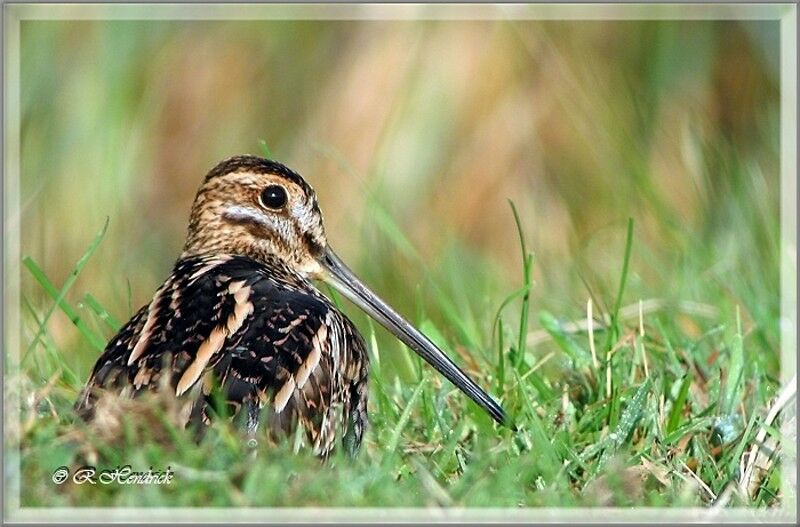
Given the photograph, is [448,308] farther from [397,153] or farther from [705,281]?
[397,153]

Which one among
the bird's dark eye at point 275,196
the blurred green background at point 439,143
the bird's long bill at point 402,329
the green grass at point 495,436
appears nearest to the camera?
the green grass at point 495,436

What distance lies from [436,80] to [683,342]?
3008mm

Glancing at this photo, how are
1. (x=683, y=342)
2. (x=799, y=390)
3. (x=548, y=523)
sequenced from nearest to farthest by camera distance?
(x=548, y=523) → (x=799, y=390) → (x=683, y=342)

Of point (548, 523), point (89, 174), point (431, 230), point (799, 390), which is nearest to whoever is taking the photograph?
point (548, 523)

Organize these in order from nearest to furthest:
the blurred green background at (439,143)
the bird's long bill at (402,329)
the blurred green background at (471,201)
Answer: the blurred green background at (471,201) → the bird's long bill at (402,329) → the blurred green background at (439,143)

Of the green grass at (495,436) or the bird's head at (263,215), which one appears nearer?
the green grass at (495,436)

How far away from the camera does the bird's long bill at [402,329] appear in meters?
4.67

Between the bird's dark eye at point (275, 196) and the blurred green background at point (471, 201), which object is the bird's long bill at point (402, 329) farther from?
the bird's dark eye at point (275, 196)

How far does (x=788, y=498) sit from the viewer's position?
4348 millimetres

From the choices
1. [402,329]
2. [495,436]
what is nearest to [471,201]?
[402,329]

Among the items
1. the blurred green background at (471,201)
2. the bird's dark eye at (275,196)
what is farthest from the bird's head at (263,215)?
the blurred green background at (471,201)

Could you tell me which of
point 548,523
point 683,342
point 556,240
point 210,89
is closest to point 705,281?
point 683,342

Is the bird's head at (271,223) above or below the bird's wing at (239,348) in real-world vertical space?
above

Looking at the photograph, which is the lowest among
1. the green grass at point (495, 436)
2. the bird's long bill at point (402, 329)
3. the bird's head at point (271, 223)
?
the green grass at point (495, 436)
